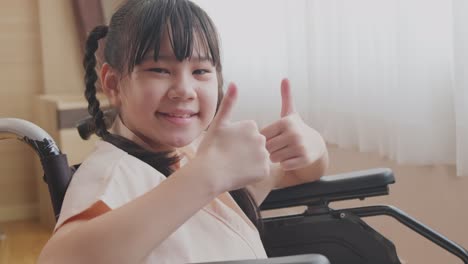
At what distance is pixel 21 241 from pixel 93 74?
203 cm

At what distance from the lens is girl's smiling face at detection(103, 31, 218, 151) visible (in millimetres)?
1085

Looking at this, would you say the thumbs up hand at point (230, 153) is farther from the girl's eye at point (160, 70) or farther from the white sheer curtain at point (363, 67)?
the white sheer curtain at point (363, 67)

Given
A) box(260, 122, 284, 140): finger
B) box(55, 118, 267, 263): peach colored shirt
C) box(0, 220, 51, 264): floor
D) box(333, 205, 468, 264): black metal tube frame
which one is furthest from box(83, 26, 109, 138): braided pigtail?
box(0, 220, 51, 264): floor

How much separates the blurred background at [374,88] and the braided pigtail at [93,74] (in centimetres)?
89

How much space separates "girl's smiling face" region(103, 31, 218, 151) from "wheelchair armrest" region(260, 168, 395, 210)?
9.4 inches

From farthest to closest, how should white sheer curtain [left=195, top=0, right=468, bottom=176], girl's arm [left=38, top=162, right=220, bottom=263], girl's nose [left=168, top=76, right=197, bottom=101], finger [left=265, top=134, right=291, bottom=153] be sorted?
white sheer curtain [left=195, top=0, right=468, bottom=176] < finger [left=265, top=134, right=291, bottom=153] < girl's nose [left=168, top=76, right=197, bottom=101] < girl's arm [left=38, top=162, right=220, bottom=263]

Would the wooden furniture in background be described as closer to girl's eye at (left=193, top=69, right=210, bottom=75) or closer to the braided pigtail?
the braided pigtail

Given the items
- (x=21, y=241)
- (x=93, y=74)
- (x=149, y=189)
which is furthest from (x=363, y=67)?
(x=21, y=241)

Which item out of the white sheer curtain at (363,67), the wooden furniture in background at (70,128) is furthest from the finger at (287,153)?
the wooden furniture in background at (70,128)

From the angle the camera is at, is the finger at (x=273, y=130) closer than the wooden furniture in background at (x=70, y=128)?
Yes

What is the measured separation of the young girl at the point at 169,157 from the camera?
0.88 meters

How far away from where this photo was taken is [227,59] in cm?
248

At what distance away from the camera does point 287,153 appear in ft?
4.01

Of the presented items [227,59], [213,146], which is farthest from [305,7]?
[213,146]
